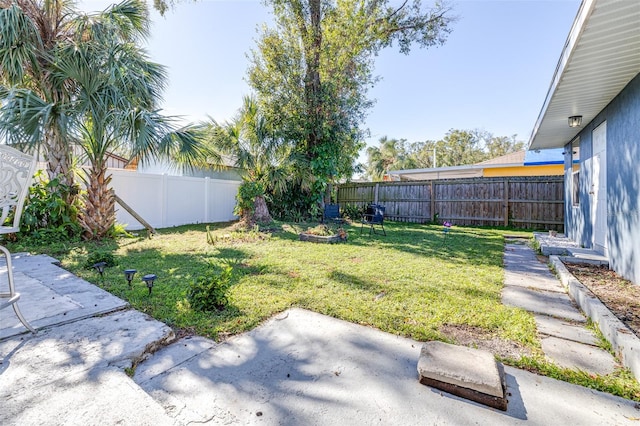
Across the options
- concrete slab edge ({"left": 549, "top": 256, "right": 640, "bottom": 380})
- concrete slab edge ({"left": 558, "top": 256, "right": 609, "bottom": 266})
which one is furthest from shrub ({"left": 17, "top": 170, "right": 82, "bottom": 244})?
concrete slab edge ({"left": 558, "top": 256, "right": 609, "bottom": 266})

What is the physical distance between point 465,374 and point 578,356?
1051 mm

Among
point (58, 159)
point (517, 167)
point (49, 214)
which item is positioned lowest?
point (49, 214)

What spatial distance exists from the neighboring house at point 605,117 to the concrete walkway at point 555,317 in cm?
91

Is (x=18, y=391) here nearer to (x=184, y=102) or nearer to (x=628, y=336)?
(x=628, y=336)

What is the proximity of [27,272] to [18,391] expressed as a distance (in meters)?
2.98

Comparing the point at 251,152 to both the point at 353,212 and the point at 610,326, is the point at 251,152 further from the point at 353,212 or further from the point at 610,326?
the point at 610,326

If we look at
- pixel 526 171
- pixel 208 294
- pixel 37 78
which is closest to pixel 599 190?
pixel 208 294

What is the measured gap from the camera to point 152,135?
17.7 ft

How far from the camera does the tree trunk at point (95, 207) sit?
5.98 metres

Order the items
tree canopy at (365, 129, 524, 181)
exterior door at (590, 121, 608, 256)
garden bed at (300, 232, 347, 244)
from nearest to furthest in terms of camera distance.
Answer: exterior door at (590, 121, 608, 256) < garden bed at (300, 232, 347, 244) < tree canopy at (365, 129, 524, 181)

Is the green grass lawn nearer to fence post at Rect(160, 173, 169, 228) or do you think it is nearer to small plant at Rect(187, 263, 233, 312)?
small plant at Rect(187, 263, 233, 312)

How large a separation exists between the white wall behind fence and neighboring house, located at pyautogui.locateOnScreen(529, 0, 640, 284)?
A: 8.38 meters

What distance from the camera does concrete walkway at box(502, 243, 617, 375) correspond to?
203cm

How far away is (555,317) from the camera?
2762mm
